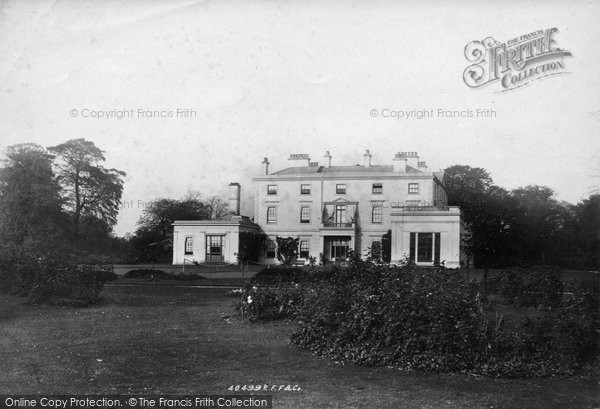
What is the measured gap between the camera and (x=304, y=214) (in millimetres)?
13469

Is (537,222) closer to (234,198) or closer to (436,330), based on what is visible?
(436,330)

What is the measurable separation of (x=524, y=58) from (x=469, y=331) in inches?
172

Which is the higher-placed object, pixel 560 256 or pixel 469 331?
pixel 560 256

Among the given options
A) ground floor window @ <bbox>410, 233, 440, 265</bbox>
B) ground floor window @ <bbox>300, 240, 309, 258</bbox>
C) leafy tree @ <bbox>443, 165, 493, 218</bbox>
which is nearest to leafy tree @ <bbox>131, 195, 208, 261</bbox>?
ground floor window @ <bbox>300, 240, 309, 258</bbox>

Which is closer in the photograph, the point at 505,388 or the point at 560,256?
the point at 505,388

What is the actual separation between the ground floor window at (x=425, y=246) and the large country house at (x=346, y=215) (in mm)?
22

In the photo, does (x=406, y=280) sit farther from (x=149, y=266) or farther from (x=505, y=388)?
(x=149, y=266)

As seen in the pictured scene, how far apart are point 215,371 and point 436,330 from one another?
263cm

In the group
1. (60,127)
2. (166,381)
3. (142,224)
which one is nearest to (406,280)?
(166,381)

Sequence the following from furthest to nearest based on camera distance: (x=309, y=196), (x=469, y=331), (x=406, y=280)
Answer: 1. (x=309, y=196)
2. (x=406, y=280)
3. (x=469, y=331)

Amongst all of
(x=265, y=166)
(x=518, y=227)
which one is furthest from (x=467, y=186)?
(x=265, y=166)

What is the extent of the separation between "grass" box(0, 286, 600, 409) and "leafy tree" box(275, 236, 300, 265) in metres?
5.75

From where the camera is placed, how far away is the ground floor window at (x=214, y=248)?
47.5 feet

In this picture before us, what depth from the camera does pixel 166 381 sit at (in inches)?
209
